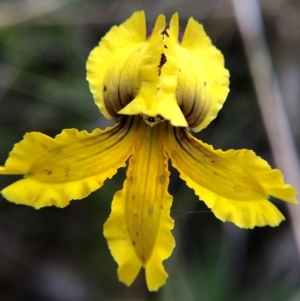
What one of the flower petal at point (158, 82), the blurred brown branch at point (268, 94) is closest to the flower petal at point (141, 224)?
the flower petal at point (158, 82)

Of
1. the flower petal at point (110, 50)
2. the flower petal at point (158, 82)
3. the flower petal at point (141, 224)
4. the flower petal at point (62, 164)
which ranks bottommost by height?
the flower petal at point (141, 224)

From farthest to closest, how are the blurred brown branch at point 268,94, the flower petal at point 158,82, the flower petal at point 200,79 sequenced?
the blurred brown branch at point 268,94 → the flower petal at point 200,79 → the flower petal at point 158,82

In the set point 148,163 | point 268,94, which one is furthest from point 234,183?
point 268,94

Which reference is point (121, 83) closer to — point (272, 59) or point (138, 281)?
point (138, 281)

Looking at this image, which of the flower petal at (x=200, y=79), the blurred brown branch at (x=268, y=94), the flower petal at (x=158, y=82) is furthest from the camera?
the blurred brown branch at (x=268, y=94)

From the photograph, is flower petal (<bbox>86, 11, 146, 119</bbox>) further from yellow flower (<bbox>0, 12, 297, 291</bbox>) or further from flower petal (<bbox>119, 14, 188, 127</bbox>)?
flower petal (<bbox>119, 14, 188, 127</bbox>)

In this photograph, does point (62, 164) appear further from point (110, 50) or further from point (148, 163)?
point (110, 50)

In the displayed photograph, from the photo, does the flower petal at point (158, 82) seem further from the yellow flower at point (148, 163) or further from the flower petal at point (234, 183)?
the flower petal at point (234, 183)
